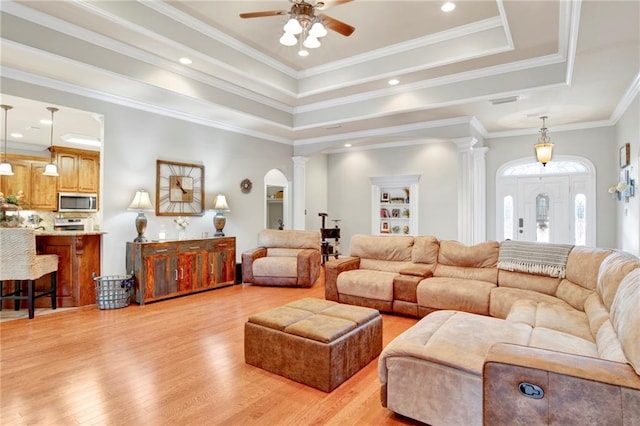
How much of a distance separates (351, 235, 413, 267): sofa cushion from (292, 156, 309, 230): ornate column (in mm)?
2803

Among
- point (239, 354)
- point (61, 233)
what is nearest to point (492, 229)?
point (239, 354)

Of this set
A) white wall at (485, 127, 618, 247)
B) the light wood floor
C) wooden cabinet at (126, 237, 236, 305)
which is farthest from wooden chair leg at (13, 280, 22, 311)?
white wall at (485, 127, 618, 247)

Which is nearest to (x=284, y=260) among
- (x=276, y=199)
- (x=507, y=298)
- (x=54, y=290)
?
(x=276, y=199)

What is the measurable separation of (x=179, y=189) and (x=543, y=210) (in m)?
6.84

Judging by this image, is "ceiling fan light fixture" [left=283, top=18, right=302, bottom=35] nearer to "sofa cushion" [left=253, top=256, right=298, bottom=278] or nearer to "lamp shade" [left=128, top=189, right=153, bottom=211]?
"lamp shade" [left=128, top=189, right=153, bottom=211]

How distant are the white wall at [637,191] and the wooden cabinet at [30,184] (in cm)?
1009

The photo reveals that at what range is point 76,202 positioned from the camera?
758cm

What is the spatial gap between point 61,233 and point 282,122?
381cm

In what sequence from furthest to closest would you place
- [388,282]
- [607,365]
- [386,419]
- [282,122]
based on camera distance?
[282,122] → [388,282] → [386,419] → [607,365]

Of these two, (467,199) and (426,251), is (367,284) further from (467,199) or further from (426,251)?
(467,199)

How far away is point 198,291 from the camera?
5.36 metres

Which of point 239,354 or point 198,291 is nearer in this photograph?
point 239,354

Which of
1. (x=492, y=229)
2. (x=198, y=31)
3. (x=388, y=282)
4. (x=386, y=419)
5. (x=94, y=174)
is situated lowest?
(x=386, y=419)

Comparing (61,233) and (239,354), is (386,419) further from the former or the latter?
(61,233)
